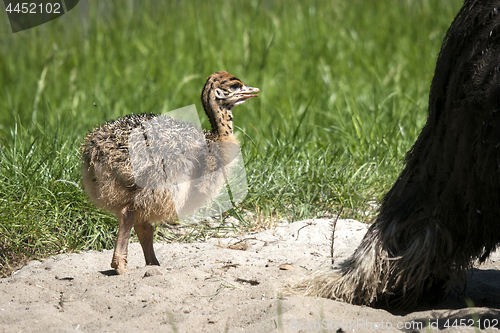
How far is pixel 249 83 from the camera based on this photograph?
24.8 ft

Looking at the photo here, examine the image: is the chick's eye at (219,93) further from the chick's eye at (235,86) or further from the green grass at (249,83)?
the green grass at (249,83)

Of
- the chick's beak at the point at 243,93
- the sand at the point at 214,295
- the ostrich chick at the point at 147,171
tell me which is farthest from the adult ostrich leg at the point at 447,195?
the chick's beak at the point at 243,93

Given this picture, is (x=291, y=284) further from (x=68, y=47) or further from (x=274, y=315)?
(x=68, y=47)

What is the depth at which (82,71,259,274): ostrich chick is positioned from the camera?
3469mm

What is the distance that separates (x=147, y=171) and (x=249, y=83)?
4.32 metres

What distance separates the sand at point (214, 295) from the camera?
2.74 m

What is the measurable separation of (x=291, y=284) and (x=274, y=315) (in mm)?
406

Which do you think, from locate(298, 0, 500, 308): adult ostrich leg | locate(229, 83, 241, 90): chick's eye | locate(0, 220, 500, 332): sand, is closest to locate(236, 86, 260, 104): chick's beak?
locate(229, 83, 241, 90): chick's eye

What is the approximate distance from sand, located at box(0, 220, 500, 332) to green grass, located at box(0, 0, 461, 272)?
1.40 feet

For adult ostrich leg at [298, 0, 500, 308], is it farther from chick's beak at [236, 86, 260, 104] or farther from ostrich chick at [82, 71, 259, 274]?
chick's beak at [236, 86, 260, 104]

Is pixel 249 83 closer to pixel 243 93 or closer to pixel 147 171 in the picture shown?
pixel 243 93

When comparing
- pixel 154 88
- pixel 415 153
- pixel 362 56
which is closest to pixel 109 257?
pixel 415 153

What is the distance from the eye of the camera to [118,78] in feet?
25.6

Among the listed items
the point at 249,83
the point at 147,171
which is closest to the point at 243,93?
the point at 147,171
